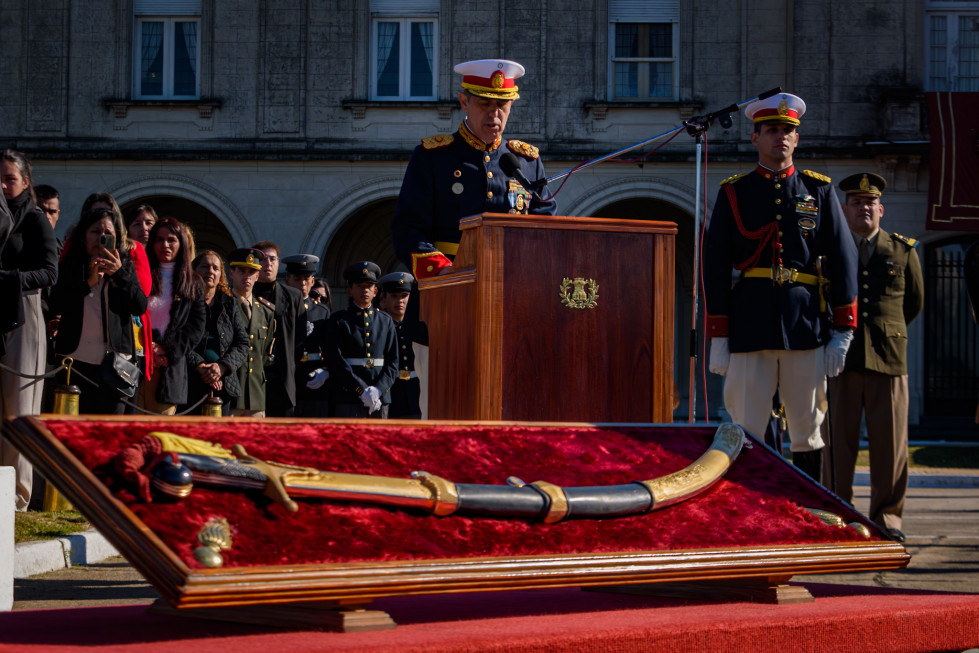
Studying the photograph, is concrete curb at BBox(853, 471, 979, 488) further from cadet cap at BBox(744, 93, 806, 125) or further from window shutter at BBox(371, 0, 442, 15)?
window shutter at BBox(371, 0, 442, 15)

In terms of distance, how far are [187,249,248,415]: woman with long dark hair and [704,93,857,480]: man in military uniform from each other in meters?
3.72

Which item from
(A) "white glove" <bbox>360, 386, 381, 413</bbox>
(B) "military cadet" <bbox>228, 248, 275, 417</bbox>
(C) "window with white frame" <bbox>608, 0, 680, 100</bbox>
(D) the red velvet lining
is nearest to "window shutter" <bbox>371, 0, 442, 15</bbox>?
(C) "window with white frame" <bbox>608, 0, 680, 100</bbox>

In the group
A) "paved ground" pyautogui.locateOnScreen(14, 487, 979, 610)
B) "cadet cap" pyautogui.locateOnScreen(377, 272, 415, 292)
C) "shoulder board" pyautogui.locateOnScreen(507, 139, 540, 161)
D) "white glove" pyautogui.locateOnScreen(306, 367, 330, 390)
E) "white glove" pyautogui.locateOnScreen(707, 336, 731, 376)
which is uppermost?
"shoulder board" pyautogui.locateOnScreen(507, 139, 540, 161)

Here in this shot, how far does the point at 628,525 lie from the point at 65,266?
15.3 ft

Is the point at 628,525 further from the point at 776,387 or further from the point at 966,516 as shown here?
the point at 966,516

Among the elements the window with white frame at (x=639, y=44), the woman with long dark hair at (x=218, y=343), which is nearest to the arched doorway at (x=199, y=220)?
the window with white frame at (x=639, y=44)

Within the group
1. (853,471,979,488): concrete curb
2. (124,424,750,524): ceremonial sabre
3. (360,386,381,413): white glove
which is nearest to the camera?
(124,424,750,524): ceremonial sabre

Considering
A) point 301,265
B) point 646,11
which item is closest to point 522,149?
point 301,265

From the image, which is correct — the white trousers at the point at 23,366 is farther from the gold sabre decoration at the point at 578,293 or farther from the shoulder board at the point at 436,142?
the gold sabre decoration at the point at 578,293

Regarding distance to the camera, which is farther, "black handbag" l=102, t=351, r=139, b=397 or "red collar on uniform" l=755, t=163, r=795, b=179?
"black handbag" l=102, t=351, r=139, b=397

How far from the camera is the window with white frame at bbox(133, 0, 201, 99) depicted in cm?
2075

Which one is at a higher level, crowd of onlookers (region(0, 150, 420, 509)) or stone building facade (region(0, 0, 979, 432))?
stone building facade (region(0, 0, 979, 432))

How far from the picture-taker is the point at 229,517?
2873mm

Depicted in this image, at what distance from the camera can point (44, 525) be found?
21.8ft
